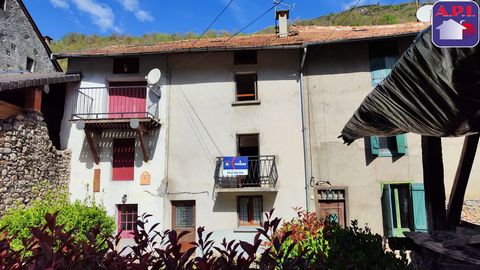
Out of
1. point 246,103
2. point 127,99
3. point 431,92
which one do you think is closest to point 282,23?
point 246,103

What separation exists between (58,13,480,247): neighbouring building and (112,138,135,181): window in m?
0.04

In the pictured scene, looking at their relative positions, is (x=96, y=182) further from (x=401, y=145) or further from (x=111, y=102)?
(x=401, y=145)

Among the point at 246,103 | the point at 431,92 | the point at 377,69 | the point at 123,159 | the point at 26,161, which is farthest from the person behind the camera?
the point at 123,159

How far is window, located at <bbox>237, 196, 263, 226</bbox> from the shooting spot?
38.2ft

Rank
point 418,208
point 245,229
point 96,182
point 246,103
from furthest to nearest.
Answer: point 246,103 → point 96,182 → point 245,229 → point 418,208

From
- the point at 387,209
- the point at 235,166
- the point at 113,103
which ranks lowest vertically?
the point at 387,209

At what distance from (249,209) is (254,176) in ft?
3.73

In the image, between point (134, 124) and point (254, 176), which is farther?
point (254, 176)

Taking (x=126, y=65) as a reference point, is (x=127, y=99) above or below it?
below

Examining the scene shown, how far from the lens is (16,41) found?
13766 mm

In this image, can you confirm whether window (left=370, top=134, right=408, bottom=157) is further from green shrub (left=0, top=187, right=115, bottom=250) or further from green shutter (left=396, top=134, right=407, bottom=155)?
green shrub (left=0, top=187, right=115, bottom=250)

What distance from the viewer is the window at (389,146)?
11.1 m

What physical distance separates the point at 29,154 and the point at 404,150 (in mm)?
11528

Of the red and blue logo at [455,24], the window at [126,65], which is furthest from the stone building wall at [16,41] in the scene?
the red and blue logo at [455,24]
